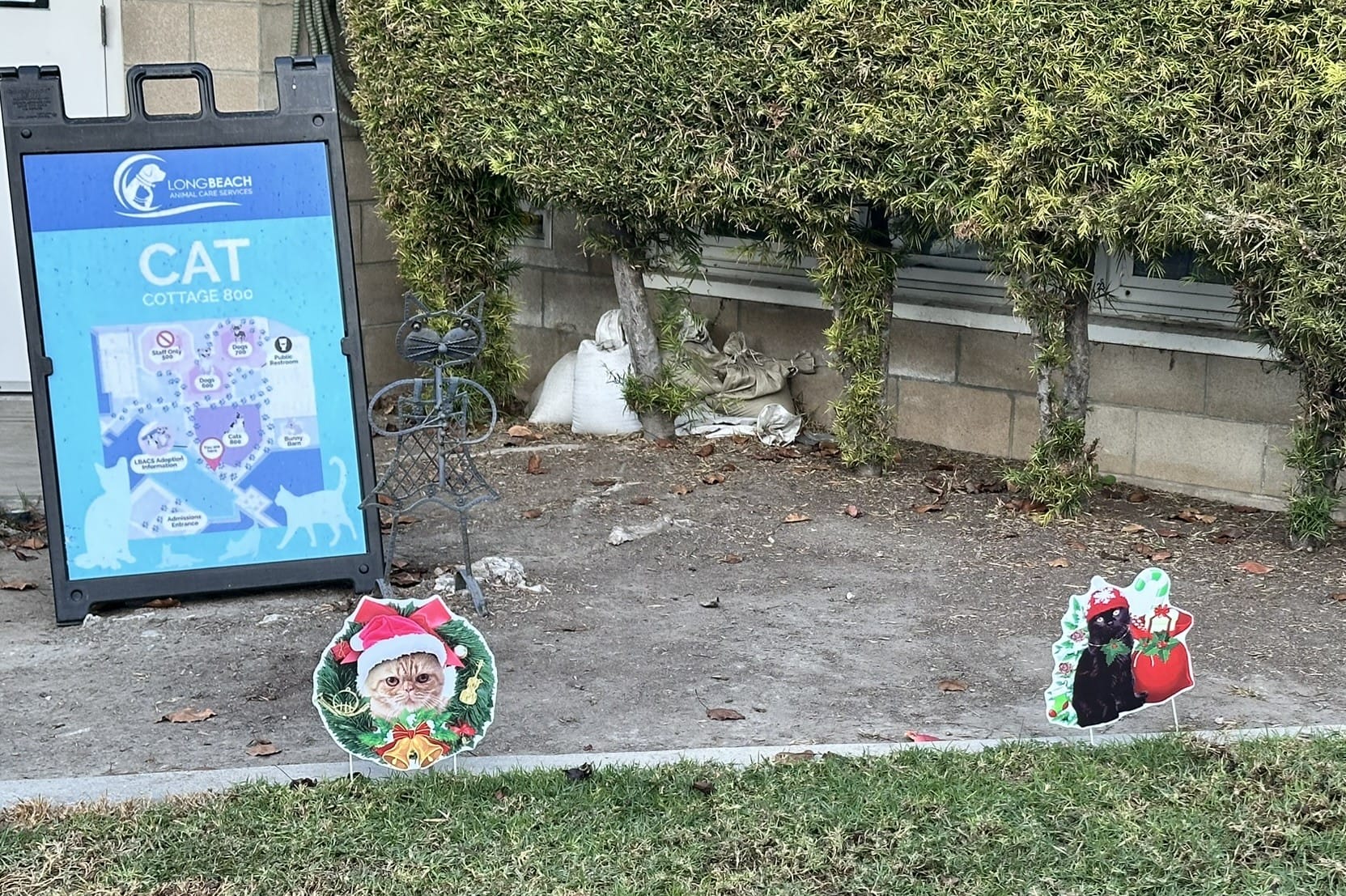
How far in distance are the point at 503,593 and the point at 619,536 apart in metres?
0.84

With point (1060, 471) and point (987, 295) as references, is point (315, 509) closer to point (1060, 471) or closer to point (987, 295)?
point (1060, 471)

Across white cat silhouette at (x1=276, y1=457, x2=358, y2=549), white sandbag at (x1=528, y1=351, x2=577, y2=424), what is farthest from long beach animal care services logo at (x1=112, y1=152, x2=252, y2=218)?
white sandbag at (x1=528, y1=351, x2=577, y2=424)

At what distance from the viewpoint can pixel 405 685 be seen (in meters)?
3.79

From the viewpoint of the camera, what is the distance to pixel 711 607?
5.61 meters

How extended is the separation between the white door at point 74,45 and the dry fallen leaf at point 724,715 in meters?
5.30

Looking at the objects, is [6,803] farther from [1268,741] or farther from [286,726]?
[1268,741]

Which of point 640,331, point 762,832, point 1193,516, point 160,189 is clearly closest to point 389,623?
point 762,832

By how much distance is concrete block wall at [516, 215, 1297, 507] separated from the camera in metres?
6.85

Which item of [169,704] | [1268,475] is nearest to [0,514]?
[169,704]

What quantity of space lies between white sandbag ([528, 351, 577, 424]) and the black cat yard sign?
4.93 meters

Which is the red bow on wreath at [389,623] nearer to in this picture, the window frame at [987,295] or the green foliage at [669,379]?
the window frame at [987,295]

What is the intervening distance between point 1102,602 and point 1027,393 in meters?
3.71

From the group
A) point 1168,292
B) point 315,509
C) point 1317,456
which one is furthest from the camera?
point 1168,292

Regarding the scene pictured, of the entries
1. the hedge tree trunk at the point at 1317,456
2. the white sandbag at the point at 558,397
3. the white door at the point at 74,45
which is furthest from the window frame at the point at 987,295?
the white door at the point at 74,45
